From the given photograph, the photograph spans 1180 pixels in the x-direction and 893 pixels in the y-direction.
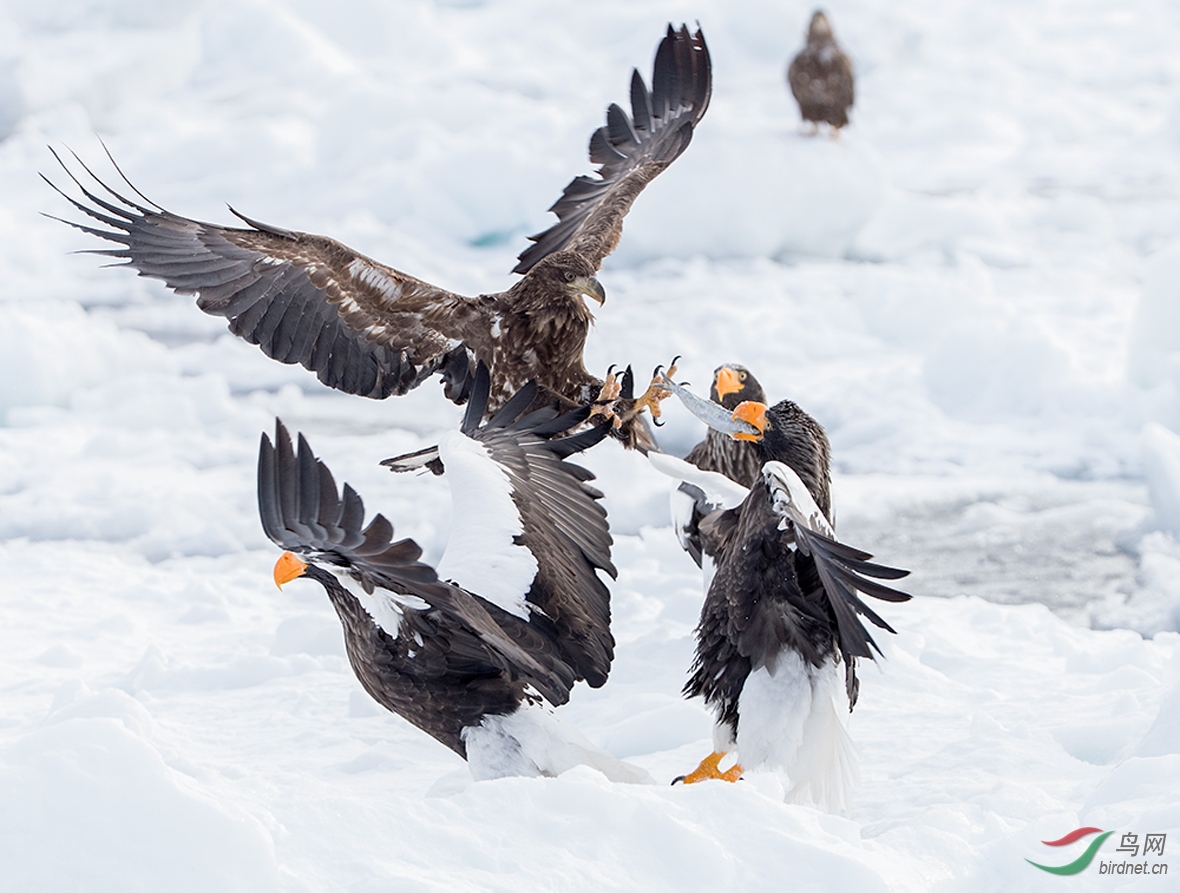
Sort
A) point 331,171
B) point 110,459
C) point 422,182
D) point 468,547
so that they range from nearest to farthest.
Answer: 1. point 468,547
2. point 110,459
3. point 422,182
4. point 331,171

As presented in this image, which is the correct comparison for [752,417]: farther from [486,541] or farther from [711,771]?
[711,771]

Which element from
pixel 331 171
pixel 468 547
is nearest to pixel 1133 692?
pixel 468 547

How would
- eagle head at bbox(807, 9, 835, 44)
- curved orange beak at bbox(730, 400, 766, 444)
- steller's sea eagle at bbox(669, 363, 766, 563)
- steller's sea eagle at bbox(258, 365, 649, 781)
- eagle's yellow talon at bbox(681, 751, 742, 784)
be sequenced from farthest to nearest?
eagle head at bbox(807, 9, 835, 44)
steller's sea eagle at bbox(669, 363, 766, 563)
curved orange beak at bbox(730, 400, 766, 444)
eagle's yellow talon at bbox(681, 751, 742, 784)
steller's sea eagle at bbox(258, 365, 649, 781)

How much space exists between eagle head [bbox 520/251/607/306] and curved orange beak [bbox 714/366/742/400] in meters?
0.69

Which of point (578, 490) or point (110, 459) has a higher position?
point (578, 490)

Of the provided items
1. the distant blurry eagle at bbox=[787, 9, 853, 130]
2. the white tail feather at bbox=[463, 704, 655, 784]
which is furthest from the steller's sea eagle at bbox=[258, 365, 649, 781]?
the distant blurry eagle at bbox=[787, 9, 853, 130]

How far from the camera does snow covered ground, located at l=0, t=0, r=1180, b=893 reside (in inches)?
87.7

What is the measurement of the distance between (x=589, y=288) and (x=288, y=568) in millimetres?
1494

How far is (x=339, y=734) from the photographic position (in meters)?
3.82

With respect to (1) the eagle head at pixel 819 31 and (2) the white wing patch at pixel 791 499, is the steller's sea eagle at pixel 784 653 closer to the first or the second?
(2) the white wing patch at pixel 791 499

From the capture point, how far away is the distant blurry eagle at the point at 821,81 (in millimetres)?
11070

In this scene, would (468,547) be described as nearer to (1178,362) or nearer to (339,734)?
(339,734)

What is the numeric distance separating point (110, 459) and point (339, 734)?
3.33 m

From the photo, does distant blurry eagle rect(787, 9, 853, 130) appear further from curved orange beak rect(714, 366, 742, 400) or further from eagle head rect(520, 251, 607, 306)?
eagle head rect(520, 251, 607, 306)
